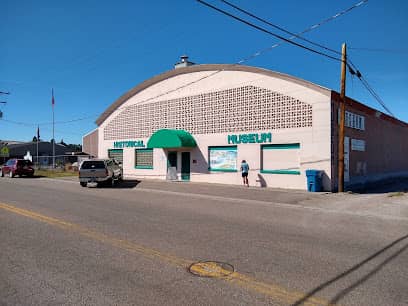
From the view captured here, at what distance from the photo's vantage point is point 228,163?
2078 cm

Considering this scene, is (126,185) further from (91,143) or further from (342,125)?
(91,143)

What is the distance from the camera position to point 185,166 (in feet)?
76.7

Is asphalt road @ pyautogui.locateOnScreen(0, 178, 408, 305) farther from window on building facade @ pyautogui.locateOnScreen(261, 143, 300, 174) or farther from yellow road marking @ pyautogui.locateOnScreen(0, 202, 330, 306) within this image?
window on building facade @ pyautogui.locateOnScreen(261, 143, 300, 174)

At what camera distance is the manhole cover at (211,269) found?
15.0 ft

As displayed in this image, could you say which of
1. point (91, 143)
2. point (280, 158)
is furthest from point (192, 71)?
point (91, 143)

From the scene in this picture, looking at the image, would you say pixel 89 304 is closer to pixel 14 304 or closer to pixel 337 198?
pixel 14 304

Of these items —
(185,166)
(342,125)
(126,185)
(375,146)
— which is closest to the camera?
(342,125)

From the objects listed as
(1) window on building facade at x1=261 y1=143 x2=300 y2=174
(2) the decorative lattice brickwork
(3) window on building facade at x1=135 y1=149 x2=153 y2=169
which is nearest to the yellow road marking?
(1) window on building facade at x1=261 y1=143 x2=300 y2=174

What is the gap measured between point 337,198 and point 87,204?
10607 millimetres

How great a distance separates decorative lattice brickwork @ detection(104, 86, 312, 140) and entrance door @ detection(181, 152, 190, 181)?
186 cm

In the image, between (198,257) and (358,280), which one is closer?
(358,280)

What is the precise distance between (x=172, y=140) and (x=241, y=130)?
187 inches

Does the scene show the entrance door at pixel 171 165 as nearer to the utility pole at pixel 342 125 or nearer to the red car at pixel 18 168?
the utility pole at pixel 342 125

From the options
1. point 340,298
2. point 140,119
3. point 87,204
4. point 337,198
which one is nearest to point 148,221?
point 87,204
